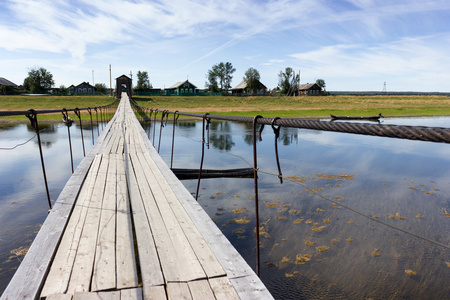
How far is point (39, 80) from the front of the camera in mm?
79000

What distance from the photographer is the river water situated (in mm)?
4402

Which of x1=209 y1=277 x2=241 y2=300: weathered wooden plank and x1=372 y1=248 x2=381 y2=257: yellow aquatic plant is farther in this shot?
x1=372 y1=248 x2=381 y2=257: yellow aquatic plant

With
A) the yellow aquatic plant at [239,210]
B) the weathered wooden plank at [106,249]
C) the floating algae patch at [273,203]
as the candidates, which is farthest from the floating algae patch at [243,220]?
the weathered wooden plank at [106,249]

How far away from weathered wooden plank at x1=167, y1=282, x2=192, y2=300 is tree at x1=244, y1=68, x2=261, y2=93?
7638cm

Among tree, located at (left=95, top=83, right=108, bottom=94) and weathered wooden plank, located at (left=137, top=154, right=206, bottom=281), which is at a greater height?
tree, located at (left=95, top=83, right=108, bottom=94)

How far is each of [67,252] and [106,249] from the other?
0.96 feet

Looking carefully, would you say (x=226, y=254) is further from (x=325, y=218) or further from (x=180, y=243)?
(x=325, y=218)

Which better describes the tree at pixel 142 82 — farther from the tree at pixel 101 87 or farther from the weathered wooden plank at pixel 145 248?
the weathered wooden plank at pixel 145 248

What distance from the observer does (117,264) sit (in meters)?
2.33

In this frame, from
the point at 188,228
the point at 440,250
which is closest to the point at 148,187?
the point at 188,228

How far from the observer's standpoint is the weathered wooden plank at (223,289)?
1909 mm

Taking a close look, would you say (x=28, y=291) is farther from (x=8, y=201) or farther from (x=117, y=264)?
(x=8, y=201)

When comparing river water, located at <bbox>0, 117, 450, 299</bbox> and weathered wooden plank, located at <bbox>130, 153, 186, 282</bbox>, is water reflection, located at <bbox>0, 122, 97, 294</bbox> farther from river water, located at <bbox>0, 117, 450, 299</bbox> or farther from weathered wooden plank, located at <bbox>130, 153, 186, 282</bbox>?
weathered wooden plank, located at <bbox>130, 153, 186, 282</bbox>

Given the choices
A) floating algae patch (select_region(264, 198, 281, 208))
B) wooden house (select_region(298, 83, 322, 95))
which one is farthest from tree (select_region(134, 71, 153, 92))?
floating algae patch (select_region(264, 198, 281, 208))
